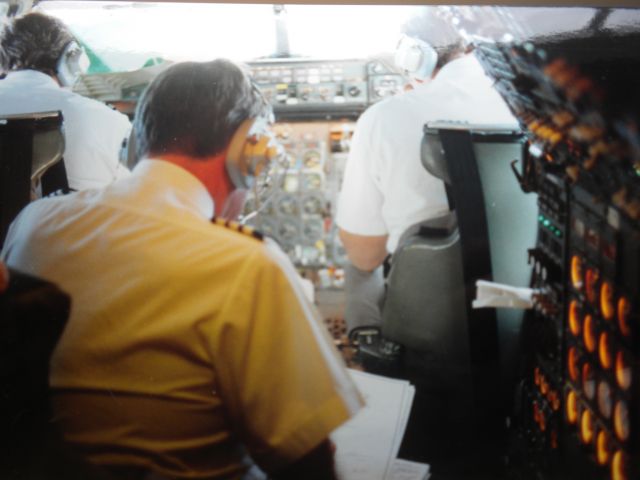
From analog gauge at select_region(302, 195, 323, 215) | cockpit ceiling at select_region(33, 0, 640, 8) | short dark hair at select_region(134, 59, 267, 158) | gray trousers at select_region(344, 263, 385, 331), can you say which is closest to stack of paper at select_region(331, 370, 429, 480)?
gray trousers at select_region(344, 263, 385, 331)

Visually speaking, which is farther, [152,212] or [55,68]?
[55,68]

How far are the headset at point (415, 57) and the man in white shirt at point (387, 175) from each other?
28 millimetres

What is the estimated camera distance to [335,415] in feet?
3.56

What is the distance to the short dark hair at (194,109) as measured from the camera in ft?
3.57

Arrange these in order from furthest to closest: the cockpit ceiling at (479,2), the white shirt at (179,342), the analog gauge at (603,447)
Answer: the cockpit ceiling at (479,2)
the analog gauge at (603,447)
the white shirt at (179,342)

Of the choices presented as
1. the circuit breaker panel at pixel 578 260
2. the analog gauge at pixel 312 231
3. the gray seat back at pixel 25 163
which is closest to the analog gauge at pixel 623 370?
the circuit breaker panel at pixel 578 260

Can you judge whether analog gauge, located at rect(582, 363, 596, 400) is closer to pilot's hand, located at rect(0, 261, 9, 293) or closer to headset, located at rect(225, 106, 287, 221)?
headset, located at rect(225, 106, 287, 221)

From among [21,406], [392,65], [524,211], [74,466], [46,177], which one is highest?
[392,65]

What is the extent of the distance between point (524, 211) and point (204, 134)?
0.61 meters

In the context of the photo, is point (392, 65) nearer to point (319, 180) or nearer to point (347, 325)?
point (319, 180)

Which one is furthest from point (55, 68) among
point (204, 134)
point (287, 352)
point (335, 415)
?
point (335, 415)

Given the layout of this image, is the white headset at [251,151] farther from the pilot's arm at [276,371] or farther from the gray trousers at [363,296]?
the gray trousers at [363,296]

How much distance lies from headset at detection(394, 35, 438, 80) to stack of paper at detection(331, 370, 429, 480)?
578mm

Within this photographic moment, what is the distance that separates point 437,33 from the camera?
Answer: 1217 millimetres
